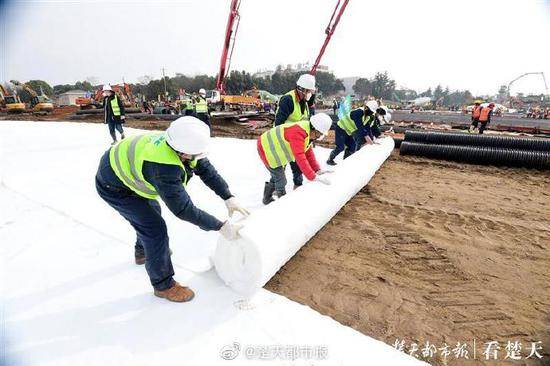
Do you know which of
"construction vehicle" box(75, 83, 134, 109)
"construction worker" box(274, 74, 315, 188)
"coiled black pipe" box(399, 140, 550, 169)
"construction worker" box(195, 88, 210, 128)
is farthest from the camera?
"construction vehicle" box(75, 83, 134, 109)

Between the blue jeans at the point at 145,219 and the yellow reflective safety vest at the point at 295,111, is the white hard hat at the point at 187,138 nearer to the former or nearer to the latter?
the blue jeans at the point at 145,219

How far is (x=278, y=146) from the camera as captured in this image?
124 inches

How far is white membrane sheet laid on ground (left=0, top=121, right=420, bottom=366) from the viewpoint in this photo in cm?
169

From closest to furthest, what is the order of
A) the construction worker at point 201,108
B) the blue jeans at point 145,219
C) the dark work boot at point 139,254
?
the blue jeans at point 145,219 < the dark work boot at point 139,254 < the construction worker at point 201,108

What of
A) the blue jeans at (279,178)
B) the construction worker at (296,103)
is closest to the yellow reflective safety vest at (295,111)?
the construction worker at (296,103)

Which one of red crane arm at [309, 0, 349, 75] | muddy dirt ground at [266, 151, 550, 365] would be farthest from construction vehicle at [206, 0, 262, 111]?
muddy dirt ground at [266, 151, 550, 365]

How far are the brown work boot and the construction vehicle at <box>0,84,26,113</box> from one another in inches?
1052

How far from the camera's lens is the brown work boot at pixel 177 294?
80.3 inches

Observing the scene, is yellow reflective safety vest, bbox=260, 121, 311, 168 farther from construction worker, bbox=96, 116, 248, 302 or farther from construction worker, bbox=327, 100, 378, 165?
construction worker, bbox=327, 100, 378, 165

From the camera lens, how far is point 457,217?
11.7ft

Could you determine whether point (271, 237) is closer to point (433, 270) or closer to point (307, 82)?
point (433, 270)

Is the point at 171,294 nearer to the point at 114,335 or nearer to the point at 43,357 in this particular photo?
the point at 114,335

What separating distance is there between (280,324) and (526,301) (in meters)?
1.85

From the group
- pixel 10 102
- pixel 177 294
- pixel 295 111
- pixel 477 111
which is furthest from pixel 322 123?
pixel 10 102
